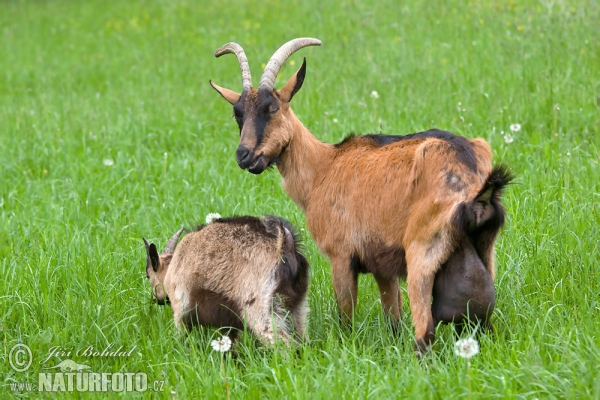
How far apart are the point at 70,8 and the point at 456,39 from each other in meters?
12.1

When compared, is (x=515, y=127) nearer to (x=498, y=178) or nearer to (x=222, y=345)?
(x=498, y=178)

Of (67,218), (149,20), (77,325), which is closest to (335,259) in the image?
(77,325)

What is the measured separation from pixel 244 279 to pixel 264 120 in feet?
3.65

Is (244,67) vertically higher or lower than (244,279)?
higher

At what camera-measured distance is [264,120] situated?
4.99 m

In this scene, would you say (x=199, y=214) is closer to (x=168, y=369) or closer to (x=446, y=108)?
(x=168, y=369)

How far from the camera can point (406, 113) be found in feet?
25.8

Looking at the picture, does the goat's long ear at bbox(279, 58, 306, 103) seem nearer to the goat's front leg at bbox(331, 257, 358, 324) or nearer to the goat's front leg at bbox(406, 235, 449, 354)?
the goat's front leg at bbox(331, 257, 358, 324)

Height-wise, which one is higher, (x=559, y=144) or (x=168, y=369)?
(x=559, y=144)

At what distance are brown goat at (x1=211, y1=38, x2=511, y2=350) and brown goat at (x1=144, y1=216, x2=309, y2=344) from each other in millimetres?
316

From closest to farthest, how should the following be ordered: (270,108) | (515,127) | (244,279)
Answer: (244,279), (270,108), (515,127)

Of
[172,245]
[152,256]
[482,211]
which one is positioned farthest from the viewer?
[172,245]

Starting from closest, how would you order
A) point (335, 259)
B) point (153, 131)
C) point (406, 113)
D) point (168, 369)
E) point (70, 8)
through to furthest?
1. point (168, 369)
2. point (335, 259)
3. point (406, 113)
4. point (153, 131)
5. point (70, 8)

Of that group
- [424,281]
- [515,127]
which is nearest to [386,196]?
[424,281]
